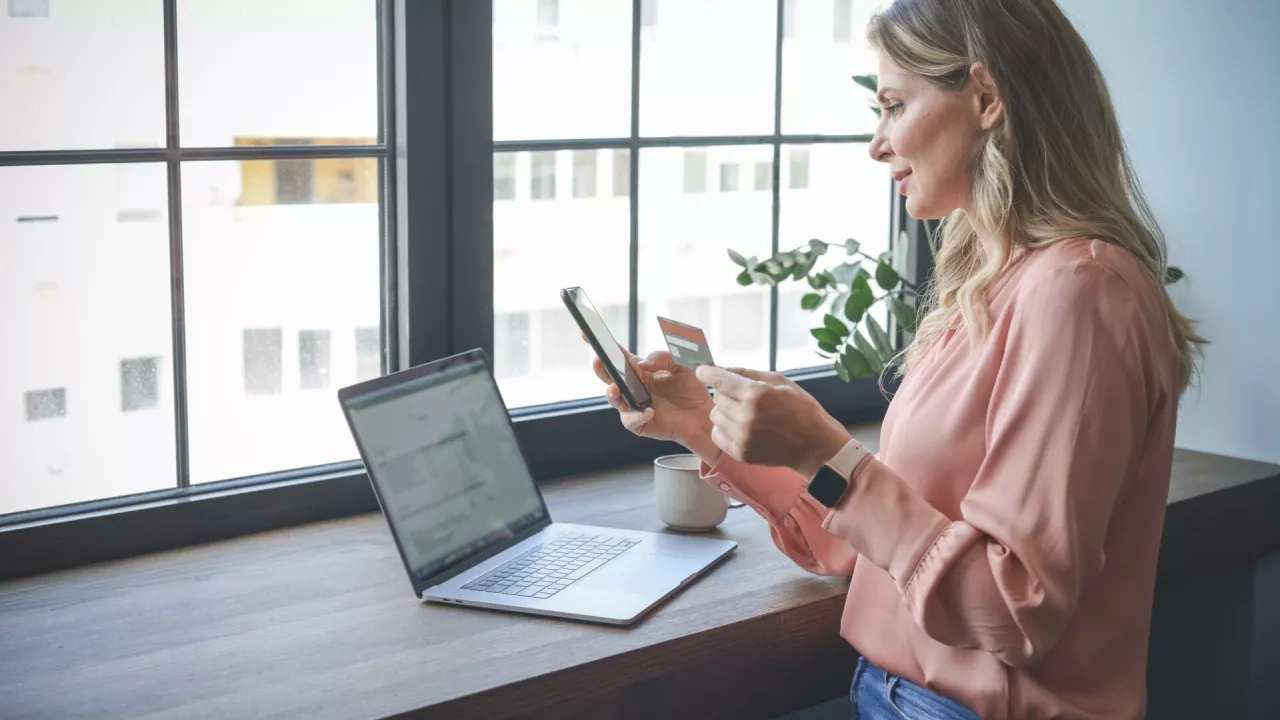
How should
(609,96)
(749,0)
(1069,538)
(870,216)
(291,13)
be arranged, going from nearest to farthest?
(1069,538) → (291,13) → (609,96) → (749,0) → (870,216)

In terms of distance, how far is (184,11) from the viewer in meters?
1.68

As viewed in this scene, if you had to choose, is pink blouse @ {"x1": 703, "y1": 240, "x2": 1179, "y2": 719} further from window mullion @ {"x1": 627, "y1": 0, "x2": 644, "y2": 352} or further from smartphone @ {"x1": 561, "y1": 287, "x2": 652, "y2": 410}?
window mullion @ {"x1": 627, "y1": 0, "x2": 644, "y2": 352}

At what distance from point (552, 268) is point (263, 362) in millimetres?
515

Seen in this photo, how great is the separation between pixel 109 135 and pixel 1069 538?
1249 millimetres

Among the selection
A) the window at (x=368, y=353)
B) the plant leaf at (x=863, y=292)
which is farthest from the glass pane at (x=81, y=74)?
the plant leaf at (x=863, y=292)

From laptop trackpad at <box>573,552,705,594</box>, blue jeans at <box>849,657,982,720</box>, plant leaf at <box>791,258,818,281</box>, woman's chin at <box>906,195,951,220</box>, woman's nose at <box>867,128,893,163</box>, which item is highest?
woman's nose at <box>867,128,893,163</box>

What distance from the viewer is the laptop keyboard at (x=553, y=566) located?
1513 mm

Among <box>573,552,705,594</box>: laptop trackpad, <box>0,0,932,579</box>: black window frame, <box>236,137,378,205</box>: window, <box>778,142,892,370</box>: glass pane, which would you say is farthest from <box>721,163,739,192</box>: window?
<box>573,552,705,594</box>: laptop trackpad

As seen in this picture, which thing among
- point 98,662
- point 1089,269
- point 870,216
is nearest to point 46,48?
point 98,662

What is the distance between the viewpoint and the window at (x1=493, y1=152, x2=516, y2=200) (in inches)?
79.2

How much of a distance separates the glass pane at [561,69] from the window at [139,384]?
0.63 meters

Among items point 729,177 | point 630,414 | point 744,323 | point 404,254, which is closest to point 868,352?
point 744,323

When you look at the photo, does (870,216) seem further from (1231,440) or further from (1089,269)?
(1089,269)

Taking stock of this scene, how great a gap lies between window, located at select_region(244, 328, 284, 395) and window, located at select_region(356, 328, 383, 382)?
12cm
